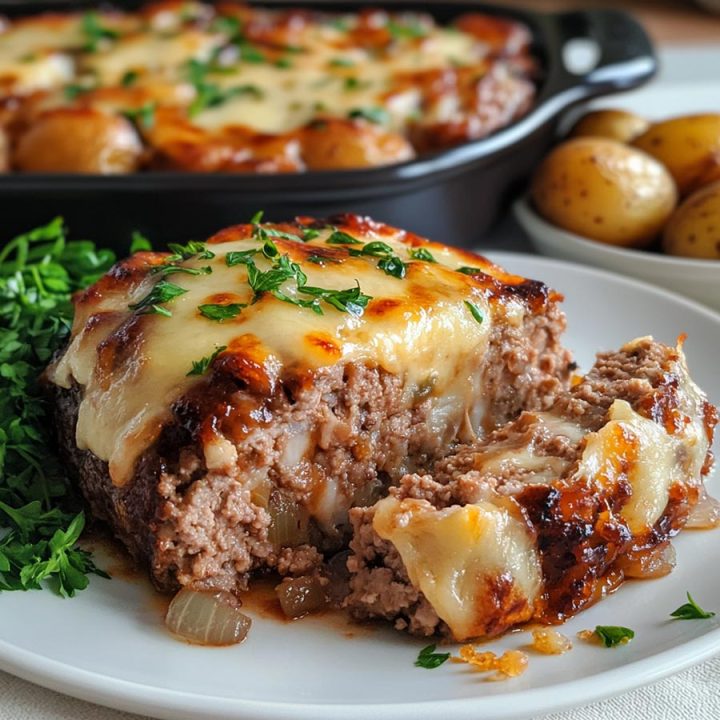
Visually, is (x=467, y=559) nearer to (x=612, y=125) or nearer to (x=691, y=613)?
(x=691, y=613)

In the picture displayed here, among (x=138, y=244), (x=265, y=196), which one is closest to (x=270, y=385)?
(x=138, y=244)

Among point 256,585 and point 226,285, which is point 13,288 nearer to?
point 226,285

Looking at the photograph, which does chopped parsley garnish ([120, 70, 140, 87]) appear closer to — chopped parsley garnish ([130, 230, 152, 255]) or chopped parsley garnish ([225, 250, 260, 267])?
chopped parsley garnish ([130, 230, 152, 255])

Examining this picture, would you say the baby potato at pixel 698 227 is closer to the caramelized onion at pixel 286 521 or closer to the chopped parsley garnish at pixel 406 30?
the chopped parsley garnish at pixel 406 30

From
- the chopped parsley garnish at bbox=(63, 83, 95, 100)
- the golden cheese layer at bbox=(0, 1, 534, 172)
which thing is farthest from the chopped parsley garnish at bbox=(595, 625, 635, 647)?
the chopped parsley garnish at bbox=(63, 83, 95, 100)

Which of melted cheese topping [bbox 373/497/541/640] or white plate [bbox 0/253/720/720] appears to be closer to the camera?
white plate [bbox 0/253/720/720]

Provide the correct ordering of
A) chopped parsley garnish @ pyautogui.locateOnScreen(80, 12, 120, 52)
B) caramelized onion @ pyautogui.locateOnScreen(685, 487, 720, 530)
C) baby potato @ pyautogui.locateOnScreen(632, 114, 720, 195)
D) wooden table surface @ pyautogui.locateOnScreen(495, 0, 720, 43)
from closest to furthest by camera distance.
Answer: caramelized onion @ pyautogui.locateOnScreen(685, 487, 720, 530)
baby potato @ pyautogui.locateOnScreen(632, 114, 720, 195)
chopped parsley garnish @ pyautogui.locateOnScreen(80, 12, 120, 52)
wooden table surface @ pyautogui.locateOnScreen(495, 0, 720, 43)
